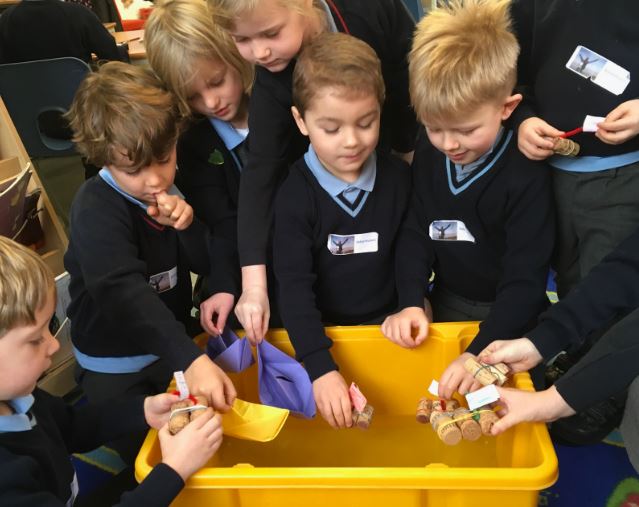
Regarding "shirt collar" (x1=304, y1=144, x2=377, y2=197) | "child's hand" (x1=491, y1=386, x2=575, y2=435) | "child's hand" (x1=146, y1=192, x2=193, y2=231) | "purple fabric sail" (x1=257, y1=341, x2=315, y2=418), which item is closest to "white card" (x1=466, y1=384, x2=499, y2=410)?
"child's hand" (x1=491, y1=386, x2=575, y2=435)

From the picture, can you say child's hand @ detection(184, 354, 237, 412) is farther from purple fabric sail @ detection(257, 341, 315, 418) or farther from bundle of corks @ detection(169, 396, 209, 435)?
purple fabric sail @ detection(257, 341, 315, 418)

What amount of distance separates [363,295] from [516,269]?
0.31 m

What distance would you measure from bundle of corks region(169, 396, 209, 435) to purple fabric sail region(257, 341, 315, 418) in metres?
0.23

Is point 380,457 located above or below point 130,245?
below

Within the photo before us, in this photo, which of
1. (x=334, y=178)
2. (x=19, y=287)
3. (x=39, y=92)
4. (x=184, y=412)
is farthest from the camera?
(x=39, y=92)

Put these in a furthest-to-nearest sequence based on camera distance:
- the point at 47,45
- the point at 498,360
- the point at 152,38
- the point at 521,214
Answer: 1. the point at 47,45
2. the point at 152,38
3. the point at 521,214
4. the point at 498,360

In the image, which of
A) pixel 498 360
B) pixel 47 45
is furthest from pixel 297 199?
pixel 47 45

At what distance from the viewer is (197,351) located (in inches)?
39.6

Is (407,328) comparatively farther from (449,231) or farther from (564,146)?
(564,146)

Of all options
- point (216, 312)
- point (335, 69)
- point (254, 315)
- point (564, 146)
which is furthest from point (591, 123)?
point (216, 312)

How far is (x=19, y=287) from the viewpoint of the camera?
2.51 feet

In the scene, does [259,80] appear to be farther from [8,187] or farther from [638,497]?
[638,497]

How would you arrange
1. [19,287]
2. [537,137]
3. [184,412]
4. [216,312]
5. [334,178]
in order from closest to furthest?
[19,287]
[184,412]
[537,137]
[334,178]
[216,312]

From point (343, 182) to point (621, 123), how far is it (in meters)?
0.48
